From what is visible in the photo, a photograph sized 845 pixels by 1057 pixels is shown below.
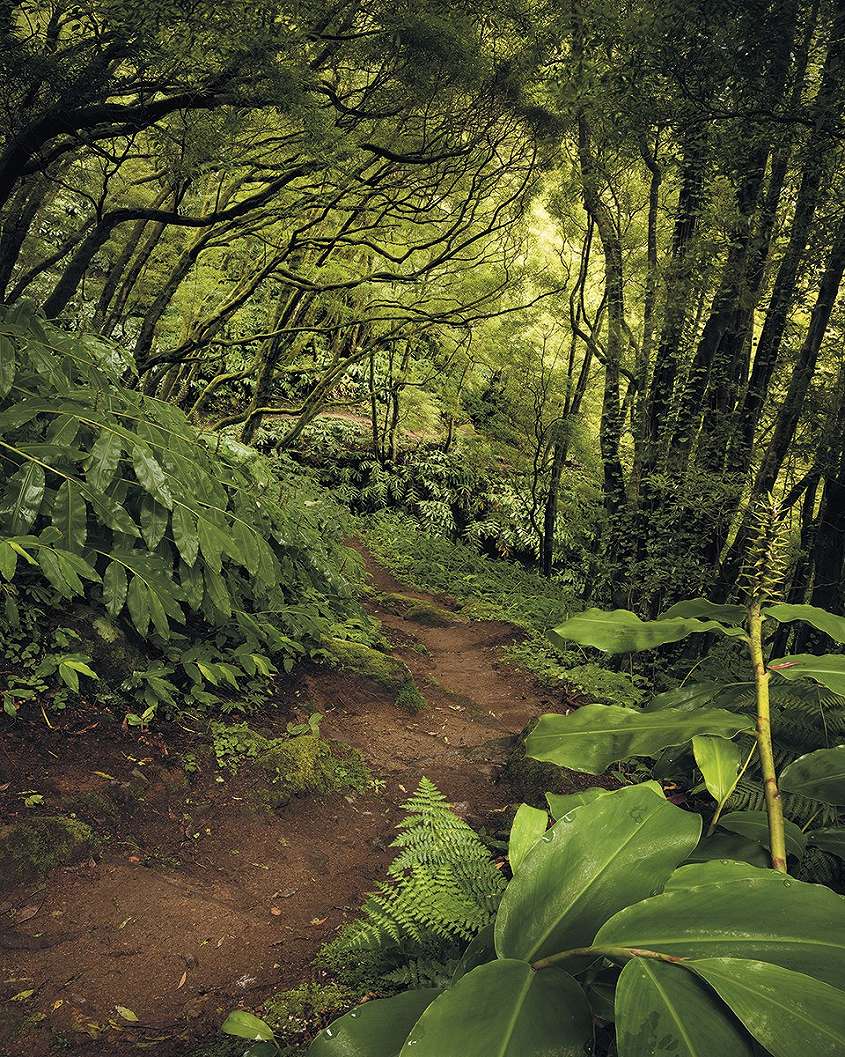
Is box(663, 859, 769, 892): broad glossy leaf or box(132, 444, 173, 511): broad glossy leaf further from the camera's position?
box(132, 444, 173, 511): broad glossy leaf

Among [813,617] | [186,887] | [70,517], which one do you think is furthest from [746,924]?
[70,517]

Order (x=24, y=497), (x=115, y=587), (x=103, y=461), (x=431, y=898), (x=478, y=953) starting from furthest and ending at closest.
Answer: (x=103, y=461), (x=115, y=587), (x=24, y=497), (x=431, y=898), (x=478, y=953)

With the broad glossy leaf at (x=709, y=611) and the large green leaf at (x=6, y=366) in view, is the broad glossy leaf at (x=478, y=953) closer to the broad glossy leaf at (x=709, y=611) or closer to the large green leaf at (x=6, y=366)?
the broad glossy leaf at (x=709, y=611)

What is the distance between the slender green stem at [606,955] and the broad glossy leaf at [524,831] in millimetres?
249

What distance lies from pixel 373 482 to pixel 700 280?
9.12m

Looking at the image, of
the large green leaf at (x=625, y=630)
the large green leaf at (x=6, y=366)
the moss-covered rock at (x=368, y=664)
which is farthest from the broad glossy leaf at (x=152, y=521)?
the large green leaf at (x=625, y=630)

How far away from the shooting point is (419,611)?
30.1 feet

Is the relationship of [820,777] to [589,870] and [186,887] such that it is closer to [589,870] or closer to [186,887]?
[589,870]

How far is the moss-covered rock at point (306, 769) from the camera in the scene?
3514 millimetres

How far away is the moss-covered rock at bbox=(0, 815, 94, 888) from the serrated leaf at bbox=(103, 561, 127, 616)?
996 mm

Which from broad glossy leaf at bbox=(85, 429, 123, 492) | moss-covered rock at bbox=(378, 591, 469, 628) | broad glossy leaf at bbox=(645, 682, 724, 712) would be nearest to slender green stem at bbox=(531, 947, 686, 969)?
broad glossy leaf at bbox=(645, 682, 724, 712)

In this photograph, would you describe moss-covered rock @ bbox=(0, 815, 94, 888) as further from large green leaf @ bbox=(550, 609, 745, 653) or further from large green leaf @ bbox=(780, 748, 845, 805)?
large green leaf @ bbox=(780, 748, 845, 805)

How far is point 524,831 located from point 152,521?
309 cm

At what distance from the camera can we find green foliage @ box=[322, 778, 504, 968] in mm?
2115
